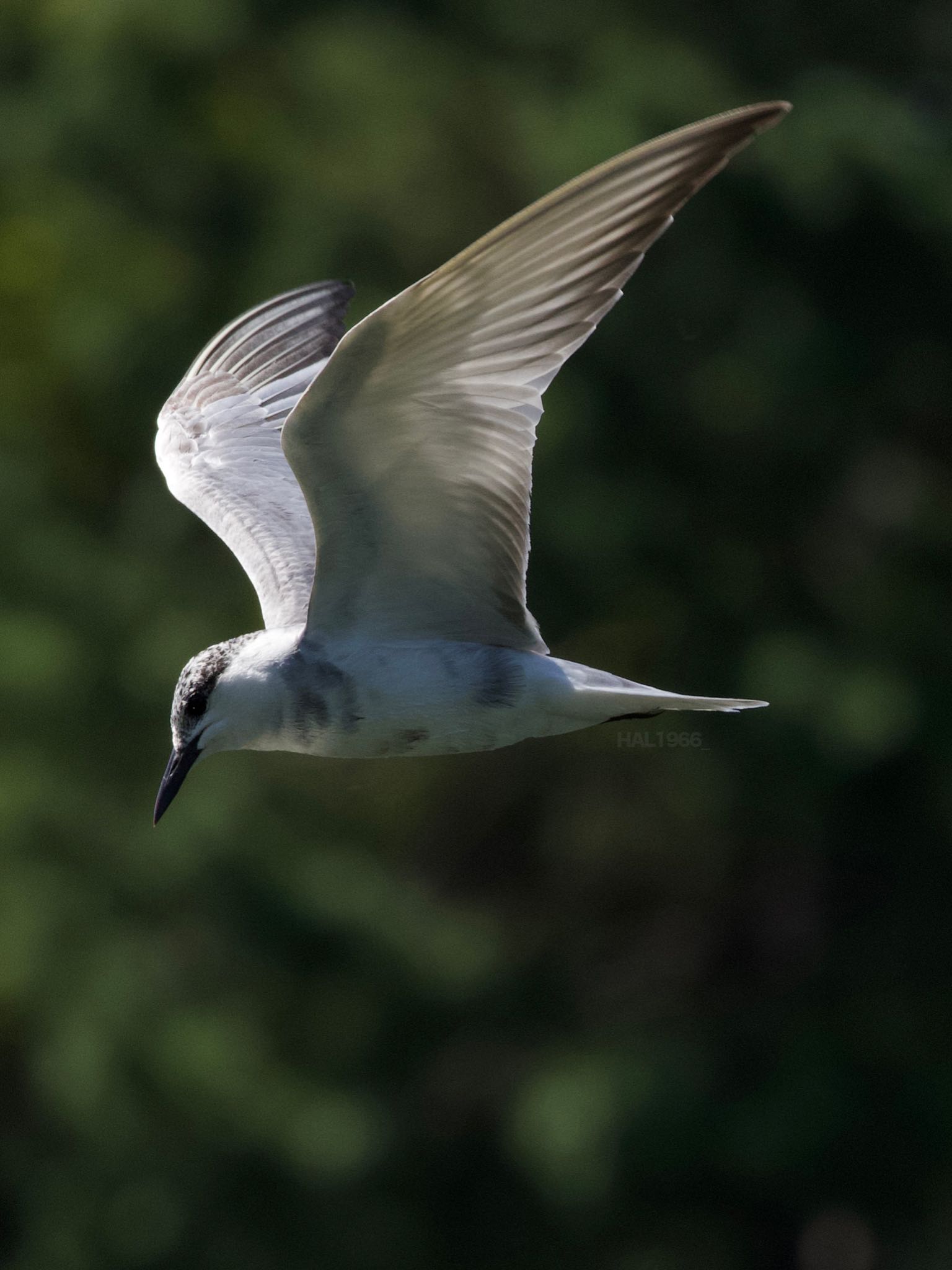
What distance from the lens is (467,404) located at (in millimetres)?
3461

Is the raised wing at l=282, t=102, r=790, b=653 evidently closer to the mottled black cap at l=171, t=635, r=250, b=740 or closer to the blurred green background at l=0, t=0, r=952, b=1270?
the mottled black cap at l=171, t=635, r=250, b=740

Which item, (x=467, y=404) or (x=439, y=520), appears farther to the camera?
(x=439, y=520)

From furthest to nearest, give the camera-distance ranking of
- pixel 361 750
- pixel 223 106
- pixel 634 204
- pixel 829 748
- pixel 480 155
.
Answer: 1. pixel 223 106
2. pixel 480 155
3. pixel 829 748
4. pixel 361 750
5. pixel 634 204

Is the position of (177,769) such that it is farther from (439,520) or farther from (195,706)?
(439,520)

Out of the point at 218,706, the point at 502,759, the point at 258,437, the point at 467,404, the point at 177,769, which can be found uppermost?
the point at 467,404

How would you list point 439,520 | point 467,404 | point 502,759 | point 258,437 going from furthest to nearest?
point 502,759 → point 258,437 → point 439,520 → point 467,404

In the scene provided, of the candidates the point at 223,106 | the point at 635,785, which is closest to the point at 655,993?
the point at 635,785

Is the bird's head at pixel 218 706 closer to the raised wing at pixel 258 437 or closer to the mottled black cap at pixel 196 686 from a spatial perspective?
the mottled black cap at pixel 196 686

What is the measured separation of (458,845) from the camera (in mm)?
10547

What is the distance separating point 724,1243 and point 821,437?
4.41 meters

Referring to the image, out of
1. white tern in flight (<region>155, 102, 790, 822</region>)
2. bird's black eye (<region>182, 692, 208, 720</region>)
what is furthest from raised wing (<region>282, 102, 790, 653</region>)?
bird's black eye (<region>182, 692, 208, 720</region>)

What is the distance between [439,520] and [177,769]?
0.72 m

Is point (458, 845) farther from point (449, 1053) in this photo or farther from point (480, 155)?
point (480, 155)

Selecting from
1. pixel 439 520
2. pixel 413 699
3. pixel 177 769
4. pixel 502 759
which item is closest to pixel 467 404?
pixel 439 520
